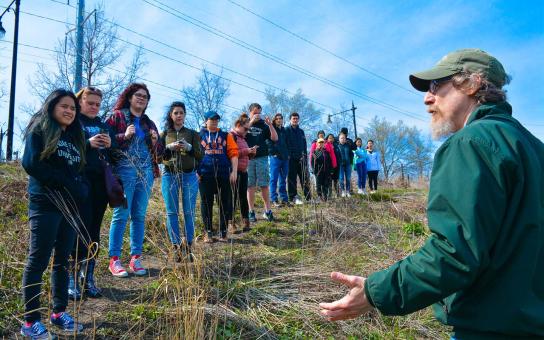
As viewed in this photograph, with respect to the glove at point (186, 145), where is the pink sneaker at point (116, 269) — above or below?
below

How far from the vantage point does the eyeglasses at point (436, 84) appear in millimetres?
1469

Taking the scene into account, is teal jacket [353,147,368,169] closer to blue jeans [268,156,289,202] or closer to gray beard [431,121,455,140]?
blue jeans [268,156,289,202]

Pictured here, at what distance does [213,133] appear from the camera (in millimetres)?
5410

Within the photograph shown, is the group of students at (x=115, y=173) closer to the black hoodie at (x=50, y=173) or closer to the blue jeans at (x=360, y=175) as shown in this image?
the black hoodie at (x=50, y=173)

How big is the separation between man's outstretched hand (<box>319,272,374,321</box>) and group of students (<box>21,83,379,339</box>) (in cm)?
117

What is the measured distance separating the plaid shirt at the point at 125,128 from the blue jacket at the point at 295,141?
4.02 m

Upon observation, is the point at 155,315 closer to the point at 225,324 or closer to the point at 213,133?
the point at 225,324

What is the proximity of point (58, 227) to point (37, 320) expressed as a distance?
63 cm

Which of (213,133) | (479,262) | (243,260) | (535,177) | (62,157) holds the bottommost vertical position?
(243,260)

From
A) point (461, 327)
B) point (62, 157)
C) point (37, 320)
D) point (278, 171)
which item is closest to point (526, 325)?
point (461, 327)

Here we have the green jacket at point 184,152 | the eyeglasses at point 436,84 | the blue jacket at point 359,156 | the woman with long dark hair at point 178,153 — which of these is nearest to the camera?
the eyeglasses at point 436,84

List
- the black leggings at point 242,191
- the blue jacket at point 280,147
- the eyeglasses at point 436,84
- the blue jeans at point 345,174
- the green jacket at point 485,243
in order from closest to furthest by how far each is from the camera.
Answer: the green jacket at point 485,243
the eyeglasses at point 436,84
the black leggings at point 242,191
the blue jacket at point 280,147
the blue jeans at point 345,174

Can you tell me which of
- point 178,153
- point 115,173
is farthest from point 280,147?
point 115,173

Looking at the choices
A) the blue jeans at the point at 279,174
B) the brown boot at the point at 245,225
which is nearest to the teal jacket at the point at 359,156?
the blue jeans at the point at 279,174
